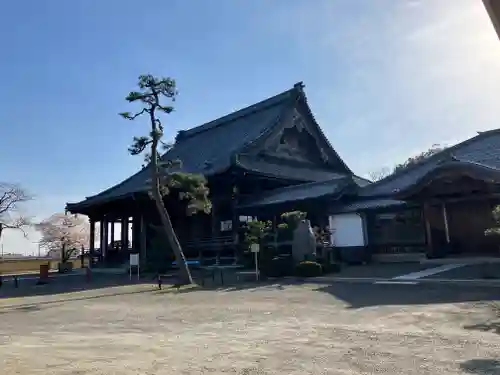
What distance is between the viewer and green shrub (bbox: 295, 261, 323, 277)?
1614cm

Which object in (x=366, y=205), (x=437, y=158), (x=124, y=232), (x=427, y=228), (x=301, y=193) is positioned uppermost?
(x=437, y=158)

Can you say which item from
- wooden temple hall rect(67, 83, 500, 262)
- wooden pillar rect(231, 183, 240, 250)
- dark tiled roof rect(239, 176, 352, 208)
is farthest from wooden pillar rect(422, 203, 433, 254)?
wooden pillar rect(231, 183, 240, 250)

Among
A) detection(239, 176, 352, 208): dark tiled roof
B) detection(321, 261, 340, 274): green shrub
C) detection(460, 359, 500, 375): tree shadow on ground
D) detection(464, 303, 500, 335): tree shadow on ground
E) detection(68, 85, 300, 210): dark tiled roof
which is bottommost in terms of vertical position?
detection(464, 303, 500, 335): tree shadow on ground

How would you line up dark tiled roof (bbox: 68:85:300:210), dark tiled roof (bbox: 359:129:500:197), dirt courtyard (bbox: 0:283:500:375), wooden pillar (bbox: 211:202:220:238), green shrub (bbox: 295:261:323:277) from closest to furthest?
dirt courtyard (bbox: 0:283:500:375) < green shrub (bbox: 295:261:323:277) < dark tiled roof (bbox: 359:129:500:197) < wooden pillar (bbox: 211:202:220:238) < dark tiled roof (bbox: 68:85:300:210)

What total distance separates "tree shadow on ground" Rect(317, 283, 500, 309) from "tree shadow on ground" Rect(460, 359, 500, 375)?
4.51 metres

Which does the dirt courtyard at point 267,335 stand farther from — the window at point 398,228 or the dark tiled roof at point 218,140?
the dark tiled roof at point 218,140

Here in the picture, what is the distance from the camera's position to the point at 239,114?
1284 inches

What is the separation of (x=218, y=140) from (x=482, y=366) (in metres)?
27.7

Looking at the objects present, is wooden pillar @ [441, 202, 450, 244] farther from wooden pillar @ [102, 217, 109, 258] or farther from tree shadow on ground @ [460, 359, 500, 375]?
wooden pillar @ [102, 217, 109, 258]

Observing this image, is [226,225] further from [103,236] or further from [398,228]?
[103,236]

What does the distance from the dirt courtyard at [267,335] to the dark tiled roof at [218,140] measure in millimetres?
13761

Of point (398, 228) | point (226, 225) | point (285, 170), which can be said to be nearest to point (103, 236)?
point (226, 225)

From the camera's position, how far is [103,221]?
102 ft

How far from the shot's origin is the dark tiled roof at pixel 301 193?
68.7 feet
